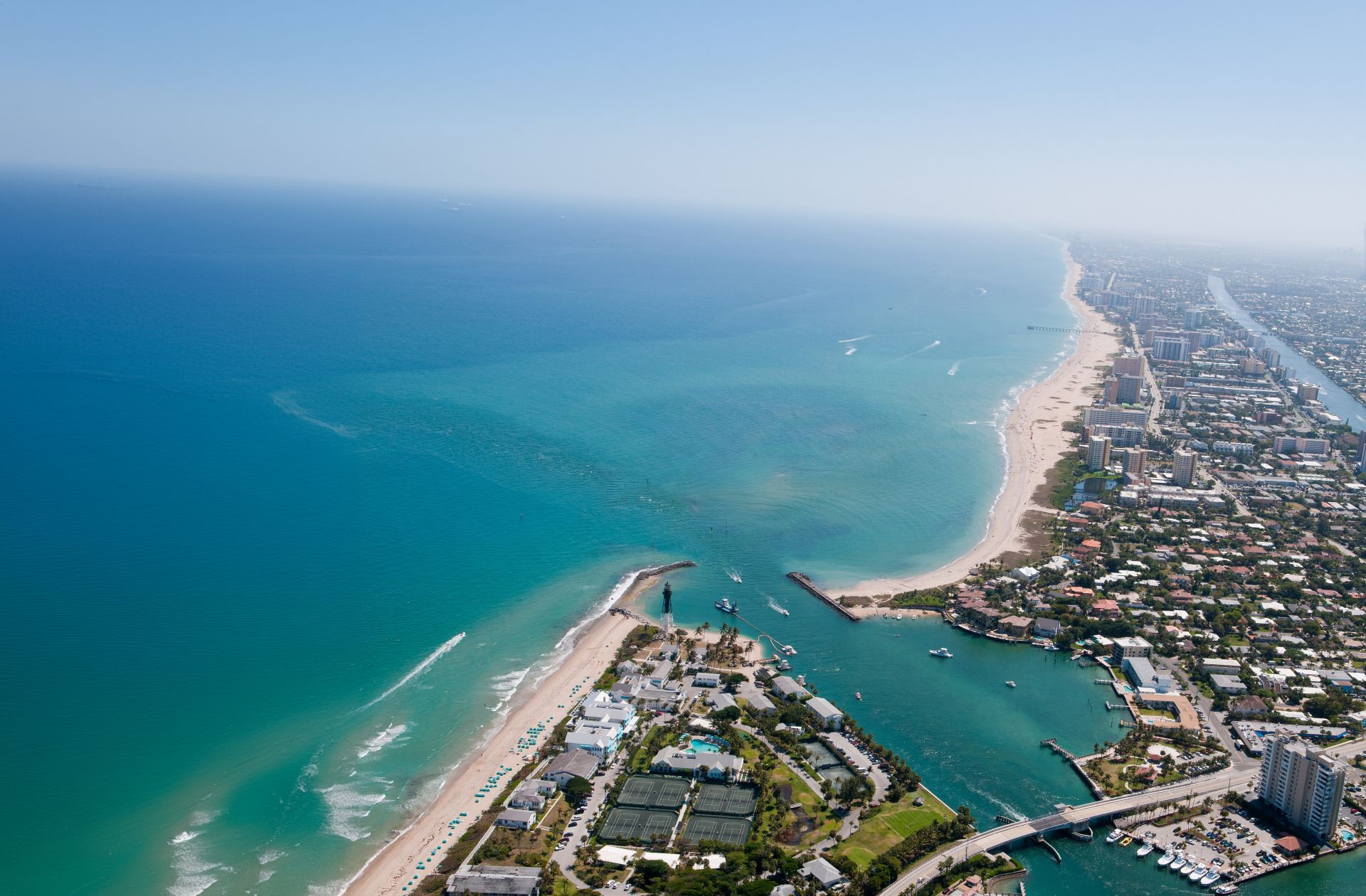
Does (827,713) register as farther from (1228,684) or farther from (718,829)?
(1228,684)

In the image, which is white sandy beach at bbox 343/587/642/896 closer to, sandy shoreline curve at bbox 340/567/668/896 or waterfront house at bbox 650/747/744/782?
sandy shoreline curve at bbox 340/567/668/896

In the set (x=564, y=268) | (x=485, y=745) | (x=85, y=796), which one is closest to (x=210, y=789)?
(x=85, y=796)

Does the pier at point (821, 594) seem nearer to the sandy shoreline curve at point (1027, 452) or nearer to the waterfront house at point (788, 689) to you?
the sandy shoreline curve at point (1027, 452)

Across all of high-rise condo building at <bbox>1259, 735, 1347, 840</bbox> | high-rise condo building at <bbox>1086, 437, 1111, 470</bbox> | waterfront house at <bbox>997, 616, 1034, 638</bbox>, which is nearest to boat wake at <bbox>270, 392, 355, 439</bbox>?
waterfront house at <bbox>997, 616, 1034, 638</bbox>

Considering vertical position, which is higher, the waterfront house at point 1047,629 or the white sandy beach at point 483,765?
the waterfront house at point 1047,629

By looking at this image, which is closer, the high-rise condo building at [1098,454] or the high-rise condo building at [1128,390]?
the high-rise condo building at [1098,454]

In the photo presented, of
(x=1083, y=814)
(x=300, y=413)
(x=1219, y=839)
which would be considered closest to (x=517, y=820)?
(x=1083, y=814)

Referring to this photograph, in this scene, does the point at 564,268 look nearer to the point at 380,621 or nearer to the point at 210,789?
the point at 380,621

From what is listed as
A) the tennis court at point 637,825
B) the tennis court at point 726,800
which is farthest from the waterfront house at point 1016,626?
the tennis court at point 637,825
